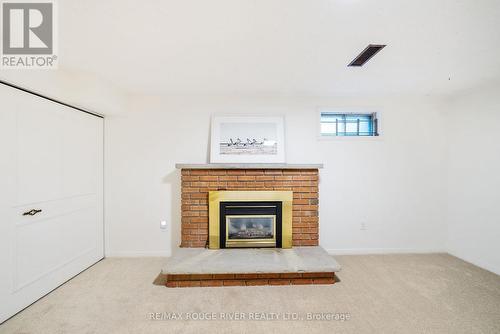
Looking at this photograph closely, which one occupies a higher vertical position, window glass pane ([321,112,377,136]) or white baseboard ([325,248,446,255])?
window glass pane ([321,112,377,136])

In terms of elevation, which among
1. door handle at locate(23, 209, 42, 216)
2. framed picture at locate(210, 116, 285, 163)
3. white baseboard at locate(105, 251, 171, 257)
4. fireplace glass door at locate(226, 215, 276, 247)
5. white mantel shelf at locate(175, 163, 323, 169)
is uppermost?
framed picture at locate(210, 116, 285, 163)

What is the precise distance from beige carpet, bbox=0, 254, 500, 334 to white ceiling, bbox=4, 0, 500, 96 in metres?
2.47

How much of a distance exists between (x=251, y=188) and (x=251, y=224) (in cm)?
52

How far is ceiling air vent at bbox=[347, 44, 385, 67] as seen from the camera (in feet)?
6.90

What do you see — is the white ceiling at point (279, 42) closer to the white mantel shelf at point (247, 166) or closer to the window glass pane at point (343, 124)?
the window glass pane at point (343, 124)

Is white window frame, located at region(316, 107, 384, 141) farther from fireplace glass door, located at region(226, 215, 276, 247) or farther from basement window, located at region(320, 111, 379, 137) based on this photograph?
fireplace glass door, located at region(226, 215, 276, 247)

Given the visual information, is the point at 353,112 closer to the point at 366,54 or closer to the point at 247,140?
the point at 366,54

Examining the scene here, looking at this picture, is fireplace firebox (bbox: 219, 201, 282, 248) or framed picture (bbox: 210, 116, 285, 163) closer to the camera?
fireplace firebox (bbox: 219, 201, 282, 248)

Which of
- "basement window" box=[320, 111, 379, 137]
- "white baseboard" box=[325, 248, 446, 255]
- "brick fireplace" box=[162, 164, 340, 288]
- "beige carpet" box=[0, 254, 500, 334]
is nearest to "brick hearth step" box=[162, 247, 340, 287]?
"beige carpet" box=[0, 254, 500, 334]

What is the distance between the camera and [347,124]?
3799 mm

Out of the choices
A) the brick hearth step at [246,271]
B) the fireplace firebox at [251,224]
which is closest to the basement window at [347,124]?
the fireplace firebox at [251,224]

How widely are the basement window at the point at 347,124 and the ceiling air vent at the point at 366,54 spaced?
1.33 metres

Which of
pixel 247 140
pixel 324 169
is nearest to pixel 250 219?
pixel 247 140

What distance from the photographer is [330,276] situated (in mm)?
2764
